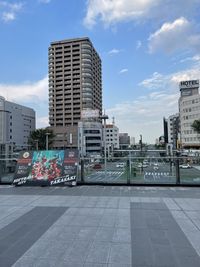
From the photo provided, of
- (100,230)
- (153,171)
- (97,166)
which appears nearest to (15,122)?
(97,166)

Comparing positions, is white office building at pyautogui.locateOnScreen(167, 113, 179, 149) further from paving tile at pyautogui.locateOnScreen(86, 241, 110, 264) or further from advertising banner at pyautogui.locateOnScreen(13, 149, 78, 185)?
paving tile at pyautogui.locateOnScreen(86, 241, 110, 264)

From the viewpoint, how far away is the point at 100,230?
20.9 ft

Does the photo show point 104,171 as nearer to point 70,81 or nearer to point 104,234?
point 104,234

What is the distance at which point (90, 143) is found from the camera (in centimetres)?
12156

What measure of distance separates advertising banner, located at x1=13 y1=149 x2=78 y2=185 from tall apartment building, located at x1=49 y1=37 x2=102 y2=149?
11752 cm

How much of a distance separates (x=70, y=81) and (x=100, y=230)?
133293 millimetres

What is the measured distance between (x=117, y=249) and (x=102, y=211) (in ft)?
10.6

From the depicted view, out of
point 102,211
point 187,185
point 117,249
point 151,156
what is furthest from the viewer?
point 151,156

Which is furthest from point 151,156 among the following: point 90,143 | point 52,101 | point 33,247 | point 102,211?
point 52,101

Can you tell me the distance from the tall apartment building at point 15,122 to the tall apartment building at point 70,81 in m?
10.4

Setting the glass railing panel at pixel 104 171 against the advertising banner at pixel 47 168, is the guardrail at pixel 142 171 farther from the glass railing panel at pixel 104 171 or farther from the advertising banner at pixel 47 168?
the advertising banner at pixel 47 168

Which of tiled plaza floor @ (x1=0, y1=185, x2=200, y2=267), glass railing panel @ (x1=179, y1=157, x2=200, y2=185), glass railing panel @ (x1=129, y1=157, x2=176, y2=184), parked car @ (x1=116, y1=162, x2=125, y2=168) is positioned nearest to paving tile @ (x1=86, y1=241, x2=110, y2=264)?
tiled plaza floor @ (x1=0, y1=185, x2=200, y2=267)

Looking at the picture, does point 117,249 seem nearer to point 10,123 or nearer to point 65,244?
point 65,244

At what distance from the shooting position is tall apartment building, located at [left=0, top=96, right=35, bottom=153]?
11369cm
